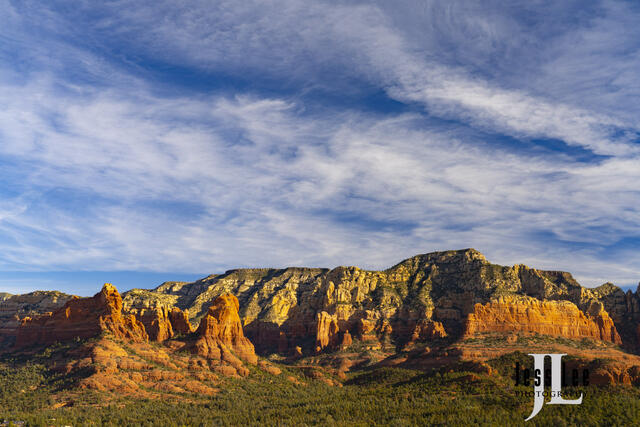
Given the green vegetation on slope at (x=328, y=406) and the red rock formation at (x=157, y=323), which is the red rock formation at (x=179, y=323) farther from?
the green vegetation on slope at (x=328, y=406)

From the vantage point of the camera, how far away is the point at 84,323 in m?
162

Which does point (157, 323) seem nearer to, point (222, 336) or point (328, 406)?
point (222, 336)

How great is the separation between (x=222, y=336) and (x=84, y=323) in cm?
4518

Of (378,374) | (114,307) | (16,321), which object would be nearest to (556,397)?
(378,374)

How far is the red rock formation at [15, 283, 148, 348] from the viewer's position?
527 feet

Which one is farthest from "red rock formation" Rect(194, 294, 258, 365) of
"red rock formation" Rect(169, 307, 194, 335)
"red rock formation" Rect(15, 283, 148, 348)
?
"red rock formation" Rect(15, 283, 148, 348)

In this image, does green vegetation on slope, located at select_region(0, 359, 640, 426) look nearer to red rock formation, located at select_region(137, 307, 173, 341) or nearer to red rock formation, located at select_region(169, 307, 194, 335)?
red rock formation, located at select_region(137, 307, 173, 341)

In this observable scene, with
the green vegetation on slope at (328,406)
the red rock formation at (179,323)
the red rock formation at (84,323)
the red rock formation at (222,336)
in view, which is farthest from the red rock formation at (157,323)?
the green vegetation on slope at (328,406)

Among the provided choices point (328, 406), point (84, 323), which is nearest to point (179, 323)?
point (84, 323)

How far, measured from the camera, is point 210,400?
139875 mm

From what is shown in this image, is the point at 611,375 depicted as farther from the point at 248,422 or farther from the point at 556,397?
the point at 248,422

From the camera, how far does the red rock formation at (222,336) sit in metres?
175

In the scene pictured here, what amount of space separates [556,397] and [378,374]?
273 ft

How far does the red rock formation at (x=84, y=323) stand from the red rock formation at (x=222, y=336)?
64.6 ft
